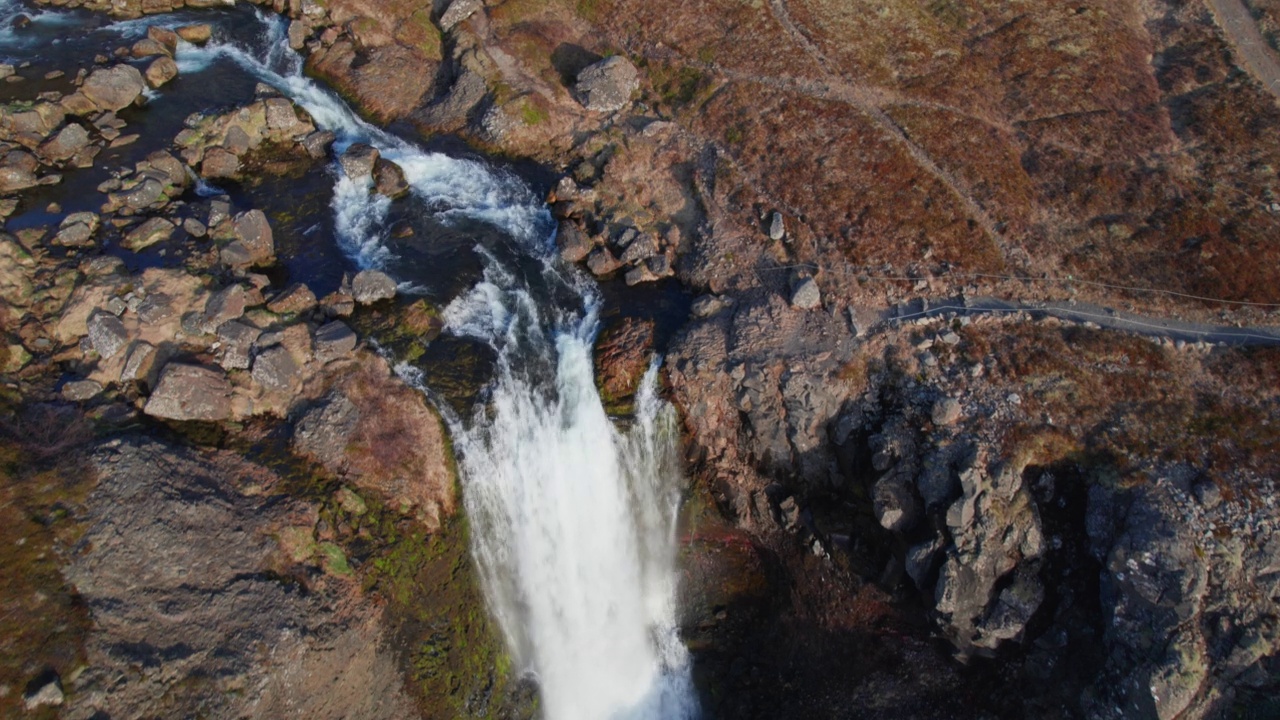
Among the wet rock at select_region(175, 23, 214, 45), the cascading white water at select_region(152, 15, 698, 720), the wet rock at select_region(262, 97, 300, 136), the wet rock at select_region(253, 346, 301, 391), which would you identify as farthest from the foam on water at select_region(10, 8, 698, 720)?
the wet rock at select_region(175, 23, 214, 45)

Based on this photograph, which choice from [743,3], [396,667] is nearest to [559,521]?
[396,667]

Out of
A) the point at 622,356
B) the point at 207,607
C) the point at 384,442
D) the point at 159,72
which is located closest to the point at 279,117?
the point at 159,72

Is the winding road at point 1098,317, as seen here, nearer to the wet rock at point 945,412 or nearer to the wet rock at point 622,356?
the wet rock at point 945,412

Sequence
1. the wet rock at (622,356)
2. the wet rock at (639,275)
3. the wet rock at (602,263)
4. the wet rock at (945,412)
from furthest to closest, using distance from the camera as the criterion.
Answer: the wet rock at (602,263)
the wet rock at (639,275)
the wet rock at (622,356)
the wet rock at (945,412)

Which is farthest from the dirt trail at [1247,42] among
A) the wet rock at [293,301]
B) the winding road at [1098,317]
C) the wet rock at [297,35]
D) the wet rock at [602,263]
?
the wet rock at [297,35]

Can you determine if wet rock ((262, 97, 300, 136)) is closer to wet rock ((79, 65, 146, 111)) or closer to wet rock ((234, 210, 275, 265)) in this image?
wet rock ((79, 65, 146, 111))

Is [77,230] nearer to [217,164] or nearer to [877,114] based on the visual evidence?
[217,164]

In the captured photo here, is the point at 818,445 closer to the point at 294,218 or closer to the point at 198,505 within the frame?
the point at 198,505
